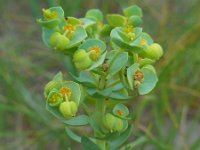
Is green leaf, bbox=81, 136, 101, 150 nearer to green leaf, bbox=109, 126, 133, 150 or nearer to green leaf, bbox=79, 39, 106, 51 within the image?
green leaf, bbox=109, 126, 133, 150

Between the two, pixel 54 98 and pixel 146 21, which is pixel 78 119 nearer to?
pixel 54 98

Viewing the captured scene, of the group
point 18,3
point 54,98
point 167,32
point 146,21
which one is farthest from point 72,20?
point 18,3

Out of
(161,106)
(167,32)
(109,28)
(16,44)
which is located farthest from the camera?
(16,44)

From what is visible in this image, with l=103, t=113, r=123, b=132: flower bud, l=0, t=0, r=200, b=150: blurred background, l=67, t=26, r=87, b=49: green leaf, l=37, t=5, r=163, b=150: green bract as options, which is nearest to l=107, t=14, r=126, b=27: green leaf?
l=37, t=5, r=163, b=150: green bract

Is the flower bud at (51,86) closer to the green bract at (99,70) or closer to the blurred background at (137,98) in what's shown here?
the green bract at (99,70)

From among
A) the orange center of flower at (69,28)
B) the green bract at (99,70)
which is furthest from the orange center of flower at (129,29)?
the orange center of flower at (69,28)

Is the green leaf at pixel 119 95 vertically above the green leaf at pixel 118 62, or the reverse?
the green leaf at pixel 118 62

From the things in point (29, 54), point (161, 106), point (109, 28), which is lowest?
point (161, 106)
